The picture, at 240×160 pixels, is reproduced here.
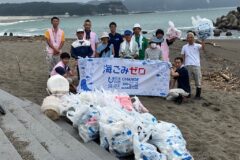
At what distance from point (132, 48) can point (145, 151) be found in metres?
4.87

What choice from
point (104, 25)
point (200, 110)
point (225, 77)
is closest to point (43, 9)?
point (104, 25)

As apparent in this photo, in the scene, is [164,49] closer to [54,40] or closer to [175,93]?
[175,93]

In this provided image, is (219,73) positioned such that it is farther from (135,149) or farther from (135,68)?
(135,149)

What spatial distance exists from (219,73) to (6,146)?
33.2 feet

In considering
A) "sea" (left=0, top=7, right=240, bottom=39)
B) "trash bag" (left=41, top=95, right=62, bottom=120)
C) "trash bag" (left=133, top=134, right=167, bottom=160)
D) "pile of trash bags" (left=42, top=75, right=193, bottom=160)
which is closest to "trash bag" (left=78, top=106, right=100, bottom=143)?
"pile of trash bags" (left=42, top=75, right=193, bottom=160)

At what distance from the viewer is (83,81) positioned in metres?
9.95

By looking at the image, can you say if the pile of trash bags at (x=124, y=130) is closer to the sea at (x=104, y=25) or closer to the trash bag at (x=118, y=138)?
the trash bag at (x=118, y=138)

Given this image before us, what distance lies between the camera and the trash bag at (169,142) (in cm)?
557

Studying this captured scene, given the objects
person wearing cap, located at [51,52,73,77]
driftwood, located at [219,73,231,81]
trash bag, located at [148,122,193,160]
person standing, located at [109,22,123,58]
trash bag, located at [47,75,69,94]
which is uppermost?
person standing, located at [109,22,123,58]

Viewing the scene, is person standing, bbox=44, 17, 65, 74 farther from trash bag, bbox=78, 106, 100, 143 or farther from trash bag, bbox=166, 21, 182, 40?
trash bag, bbox=78, 106, 100, 143

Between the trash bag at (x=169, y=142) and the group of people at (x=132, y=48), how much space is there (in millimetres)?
3868

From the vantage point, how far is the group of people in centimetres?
1003

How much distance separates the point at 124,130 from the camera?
579 centimetres

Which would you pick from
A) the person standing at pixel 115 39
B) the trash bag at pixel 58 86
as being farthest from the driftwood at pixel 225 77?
the trash bag at pixel 58 86
